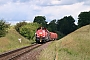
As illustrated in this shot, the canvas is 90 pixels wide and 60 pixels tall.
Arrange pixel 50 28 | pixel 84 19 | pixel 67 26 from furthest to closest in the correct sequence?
pixel 67 26, pixel 50 28, pixel 84 19

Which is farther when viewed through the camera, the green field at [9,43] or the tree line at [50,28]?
the tree line at [50,28]

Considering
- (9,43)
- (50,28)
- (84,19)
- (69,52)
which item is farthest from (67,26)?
(69,52)

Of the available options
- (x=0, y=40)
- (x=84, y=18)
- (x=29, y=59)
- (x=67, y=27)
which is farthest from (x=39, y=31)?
(x=67, y=27)

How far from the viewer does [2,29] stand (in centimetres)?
6475

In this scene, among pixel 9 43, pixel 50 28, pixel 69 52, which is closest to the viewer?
pixel 69 52

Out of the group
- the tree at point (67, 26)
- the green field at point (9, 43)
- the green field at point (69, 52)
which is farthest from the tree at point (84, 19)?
the green field at point (69, 52)

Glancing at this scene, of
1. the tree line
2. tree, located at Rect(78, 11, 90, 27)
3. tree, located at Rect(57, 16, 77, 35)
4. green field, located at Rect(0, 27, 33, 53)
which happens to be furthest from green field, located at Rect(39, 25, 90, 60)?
tree, located at Rect(57, 16, 77, 35)

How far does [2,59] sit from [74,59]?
20.7 feet

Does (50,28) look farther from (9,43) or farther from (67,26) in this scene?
(9,43)

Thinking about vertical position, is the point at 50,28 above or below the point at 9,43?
below

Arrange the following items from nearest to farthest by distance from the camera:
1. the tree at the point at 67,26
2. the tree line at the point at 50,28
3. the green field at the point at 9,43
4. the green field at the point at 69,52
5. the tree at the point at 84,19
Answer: the green field at the point at 69,52 → the green field at the point at 9,43 → the tree line at the point at 50,28 → the tree at the point at 84,19 → the tree at the point at 67,26

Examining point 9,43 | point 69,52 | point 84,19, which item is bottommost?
point 84,19

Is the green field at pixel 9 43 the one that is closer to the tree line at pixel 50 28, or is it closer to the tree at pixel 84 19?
the tree line at pixel 50 28

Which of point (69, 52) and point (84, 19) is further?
point (84, 19)
